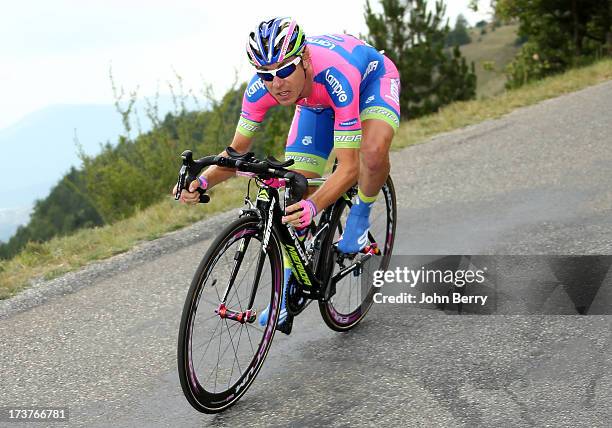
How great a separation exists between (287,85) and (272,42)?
0.89 feet

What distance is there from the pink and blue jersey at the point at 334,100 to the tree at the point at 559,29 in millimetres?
19362

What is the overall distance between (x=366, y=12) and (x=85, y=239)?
1909cm

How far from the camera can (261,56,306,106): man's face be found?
13.0 feet

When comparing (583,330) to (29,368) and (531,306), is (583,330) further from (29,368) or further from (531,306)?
(29,368)

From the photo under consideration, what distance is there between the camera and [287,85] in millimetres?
4039

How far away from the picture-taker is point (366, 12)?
83.9 ft

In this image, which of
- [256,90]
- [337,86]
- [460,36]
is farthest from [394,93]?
[460,36]

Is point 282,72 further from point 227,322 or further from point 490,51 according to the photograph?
point 490,51

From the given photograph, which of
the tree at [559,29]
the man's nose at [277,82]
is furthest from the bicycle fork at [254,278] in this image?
the tree at [559,29]

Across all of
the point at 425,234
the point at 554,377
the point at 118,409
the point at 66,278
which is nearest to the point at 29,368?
the point at 118,409

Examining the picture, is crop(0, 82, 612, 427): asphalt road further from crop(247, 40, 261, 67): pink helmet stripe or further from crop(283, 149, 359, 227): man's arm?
crop(247, 40, 261, 67): pink helmet stripe

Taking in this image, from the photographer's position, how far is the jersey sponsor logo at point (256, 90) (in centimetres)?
442

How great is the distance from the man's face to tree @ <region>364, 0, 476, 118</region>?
2236 cm

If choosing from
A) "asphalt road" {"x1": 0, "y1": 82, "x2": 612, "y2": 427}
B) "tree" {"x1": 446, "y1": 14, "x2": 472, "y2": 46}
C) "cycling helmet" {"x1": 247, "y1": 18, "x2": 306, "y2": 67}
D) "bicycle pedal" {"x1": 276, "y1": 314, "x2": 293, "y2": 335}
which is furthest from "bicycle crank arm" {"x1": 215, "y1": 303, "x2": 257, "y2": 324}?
"tree" {"x1": 446, "y1": 14, "x2": 472, "y2": 46}
